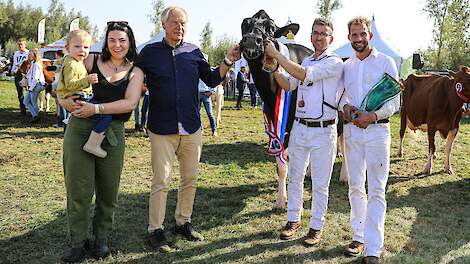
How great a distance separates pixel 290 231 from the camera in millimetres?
4441

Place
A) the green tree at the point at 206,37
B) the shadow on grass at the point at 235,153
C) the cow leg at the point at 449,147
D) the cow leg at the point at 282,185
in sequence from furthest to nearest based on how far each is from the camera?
the green tree at the point at 206,37, the shadow on grass at the point at 235,153, the cow leg at the point at 449,147, the cow leg at the point at 282,185

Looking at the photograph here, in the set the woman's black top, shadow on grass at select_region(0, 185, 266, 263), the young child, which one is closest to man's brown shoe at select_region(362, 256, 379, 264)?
shadow on grass at select_region(0, 185, 266, 263)

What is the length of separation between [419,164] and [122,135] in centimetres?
627

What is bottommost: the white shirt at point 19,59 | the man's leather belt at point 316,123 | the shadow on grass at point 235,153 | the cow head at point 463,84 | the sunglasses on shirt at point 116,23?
the shadow on grass at point 235,153

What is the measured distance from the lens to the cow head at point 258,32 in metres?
3.86

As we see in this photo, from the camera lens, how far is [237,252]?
163 inches

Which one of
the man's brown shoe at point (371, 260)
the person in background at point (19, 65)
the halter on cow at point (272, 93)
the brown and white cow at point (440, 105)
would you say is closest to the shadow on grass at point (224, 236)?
the man's brown shoe at point (371, 260)

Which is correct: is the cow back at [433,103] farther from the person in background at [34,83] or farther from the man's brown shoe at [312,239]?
the person in background at [34,83]

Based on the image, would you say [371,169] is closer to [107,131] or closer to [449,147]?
[107,131]

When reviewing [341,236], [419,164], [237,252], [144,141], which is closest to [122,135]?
[237,252]

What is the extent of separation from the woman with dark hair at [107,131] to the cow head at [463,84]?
17.7ft

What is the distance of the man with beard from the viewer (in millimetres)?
3723

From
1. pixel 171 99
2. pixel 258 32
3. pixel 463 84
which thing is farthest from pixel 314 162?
pixel 463 84

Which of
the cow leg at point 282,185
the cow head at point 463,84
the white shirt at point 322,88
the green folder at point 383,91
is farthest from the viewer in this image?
the cow head at point 463,84
